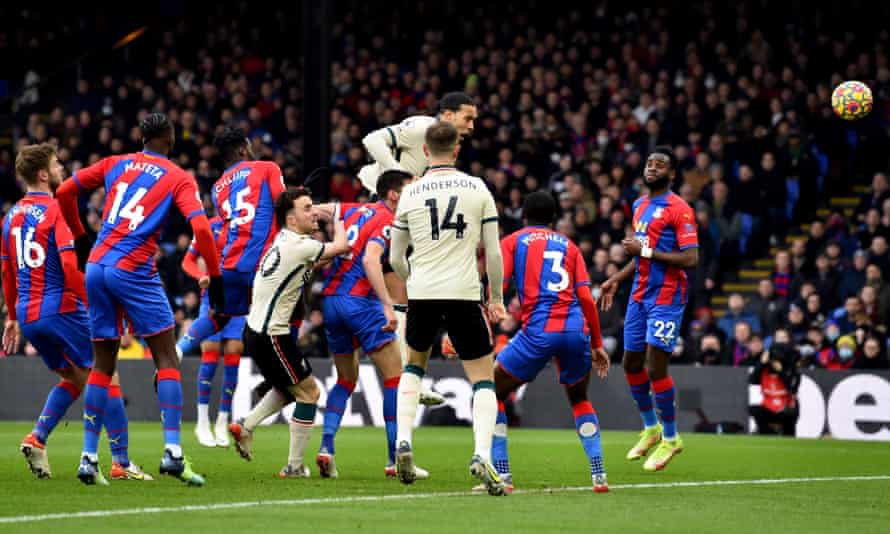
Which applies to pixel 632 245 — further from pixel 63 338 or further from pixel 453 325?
pixel 63 338

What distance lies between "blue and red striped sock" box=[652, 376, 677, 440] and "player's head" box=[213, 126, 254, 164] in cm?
A: 416

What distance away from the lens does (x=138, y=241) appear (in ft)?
32.7

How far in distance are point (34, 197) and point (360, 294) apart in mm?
2517

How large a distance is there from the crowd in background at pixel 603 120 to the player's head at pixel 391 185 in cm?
895

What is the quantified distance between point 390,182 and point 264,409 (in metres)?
2.01

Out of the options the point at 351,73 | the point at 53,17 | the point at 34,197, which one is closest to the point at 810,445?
the point at 34,197

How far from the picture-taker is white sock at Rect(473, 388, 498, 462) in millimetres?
9234

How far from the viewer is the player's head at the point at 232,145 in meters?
13.2

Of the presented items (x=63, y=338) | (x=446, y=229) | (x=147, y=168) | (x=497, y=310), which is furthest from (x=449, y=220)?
→ (x=63, y=338)

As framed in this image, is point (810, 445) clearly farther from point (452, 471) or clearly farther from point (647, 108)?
point (647, 108)

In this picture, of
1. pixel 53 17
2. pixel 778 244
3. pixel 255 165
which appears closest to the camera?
pixel 255 165

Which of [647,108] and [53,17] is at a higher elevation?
[53,17]

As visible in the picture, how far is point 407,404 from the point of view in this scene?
31.4 feet

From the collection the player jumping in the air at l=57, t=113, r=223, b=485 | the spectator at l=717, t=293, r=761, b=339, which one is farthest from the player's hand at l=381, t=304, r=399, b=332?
the spectator at l=717, t=293, r=761, b=339
